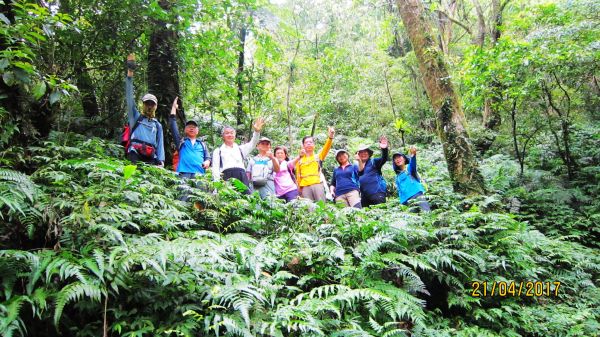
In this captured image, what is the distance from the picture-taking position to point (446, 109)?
23.1 feet

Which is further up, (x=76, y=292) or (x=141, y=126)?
(x=141, y=126)

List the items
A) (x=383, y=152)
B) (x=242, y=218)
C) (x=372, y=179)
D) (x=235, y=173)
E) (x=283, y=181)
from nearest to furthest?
(x=242, y=218) → (x=235, y=173) → (x=383, y=152) → (x=283, y=181) → (x=372, y=179)

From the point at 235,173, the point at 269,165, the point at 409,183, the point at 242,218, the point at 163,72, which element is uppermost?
the point at 163,72

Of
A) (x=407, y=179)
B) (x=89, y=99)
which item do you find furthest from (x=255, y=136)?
(x=89, y=99)

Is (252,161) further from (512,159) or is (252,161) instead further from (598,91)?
(598,91)

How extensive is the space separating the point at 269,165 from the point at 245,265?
12.6ft

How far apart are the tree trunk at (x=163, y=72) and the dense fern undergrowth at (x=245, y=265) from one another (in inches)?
62.3

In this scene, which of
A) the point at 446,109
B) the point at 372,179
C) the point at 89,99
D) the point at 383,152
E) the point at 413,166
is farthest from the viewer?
the point at 89,99

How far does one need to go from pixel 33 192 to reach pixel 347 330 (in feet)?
10.4

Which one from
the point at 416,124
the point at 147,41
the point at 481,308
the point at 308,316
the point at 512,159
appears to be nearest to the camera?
the point at 308,316

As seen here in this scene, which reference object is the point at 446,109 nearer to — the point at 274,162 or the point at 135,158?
the point at 274,162

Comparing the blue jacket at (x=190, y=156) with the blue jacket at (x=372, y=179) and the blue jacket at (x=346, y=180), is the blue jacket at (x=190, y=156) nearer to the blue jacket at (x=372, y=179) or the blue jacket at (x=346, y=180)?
the blue jacket at (x=346, y=180)

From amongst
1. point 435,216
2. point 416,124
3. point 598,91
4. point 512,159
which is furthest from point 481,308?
point 416,124

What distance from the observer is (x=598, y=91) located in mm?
13016
